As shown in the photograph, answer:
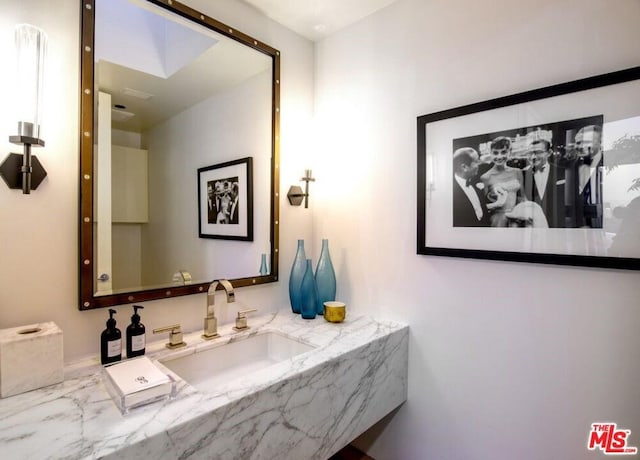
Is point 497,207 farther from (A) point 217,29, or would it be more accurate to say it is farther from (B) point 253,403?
(A) point 217,29

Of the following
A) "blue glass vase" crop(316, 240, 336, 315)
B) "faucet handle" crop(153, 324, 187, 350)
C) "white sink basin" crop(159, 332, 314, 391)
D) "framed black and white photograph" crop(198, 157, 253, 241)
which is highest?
"framed black and white photograph" crop(198, 157, 253, 241)

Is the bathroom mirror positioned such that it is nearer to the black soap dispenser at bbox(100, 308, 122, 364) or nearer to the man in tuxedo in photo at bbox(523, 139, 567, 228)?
the black soap dispenser at bbox(100, 308, 122, 364)

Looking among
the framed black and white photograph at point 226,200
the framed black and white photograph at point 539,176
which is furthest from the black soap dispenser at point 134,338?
the framed black and white photograph at point 539,176

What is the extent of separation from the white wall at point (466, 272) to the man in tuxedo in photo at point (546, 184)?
7.8 inches

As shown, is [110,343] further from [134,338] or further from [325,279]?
[325,279]

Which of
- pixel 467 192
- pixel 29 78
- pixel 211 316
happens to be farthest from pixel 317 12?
pixel 211 316

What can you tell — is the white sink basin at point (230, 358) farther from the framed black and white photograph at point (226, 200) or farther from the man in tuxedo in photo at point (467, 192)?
the man in tuxedo in photo at point (467, 192)

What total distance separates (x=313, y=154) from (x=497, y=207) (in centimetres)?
105

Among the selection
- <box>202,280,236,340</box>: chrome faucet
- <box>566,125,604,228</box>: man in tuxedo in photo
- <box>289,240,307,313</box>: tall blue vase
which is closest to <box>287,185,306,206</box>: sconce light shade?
<box>289,240,307,313</box>: tall blue vase

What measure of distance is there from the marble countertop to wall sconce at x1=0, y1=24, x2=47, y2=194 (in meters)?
0.64

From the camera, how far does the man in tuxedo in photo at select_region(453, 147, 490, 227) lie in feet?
4.57

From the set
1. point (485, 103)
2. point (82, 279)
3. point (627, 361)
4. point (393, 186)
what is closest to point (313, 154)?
point (393, 186)

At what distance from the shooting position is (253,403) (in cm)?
100

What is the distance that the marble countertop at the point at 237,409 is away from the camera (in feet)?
2.60
